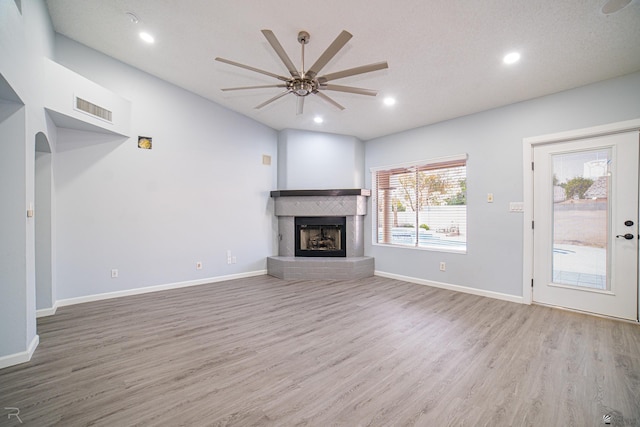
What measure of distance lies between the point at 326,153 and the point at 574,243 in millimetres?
4091

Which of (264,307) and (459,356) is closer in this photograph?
(459,356)

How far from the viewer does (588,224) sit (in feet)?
10.4

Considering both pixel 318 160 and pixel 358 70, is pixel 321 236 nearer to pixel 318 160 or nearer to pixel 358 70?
pixel 318 160

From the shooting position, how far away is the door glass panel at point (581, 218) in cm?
310

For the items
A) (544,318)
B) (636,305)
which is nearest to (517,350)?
(544,318)

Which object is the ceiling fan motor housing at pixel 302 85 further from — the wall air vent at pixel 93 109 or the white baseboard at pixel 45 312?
the white baseboard at pixel 45 312

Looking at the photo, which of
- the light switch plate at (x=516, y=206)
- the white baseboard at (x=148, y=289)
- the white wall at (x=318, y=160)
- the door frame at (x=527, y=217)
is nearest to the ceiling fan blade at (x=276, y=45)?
the white wall at (x=318, y=160)

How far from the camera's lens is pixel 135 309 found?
3312 mm

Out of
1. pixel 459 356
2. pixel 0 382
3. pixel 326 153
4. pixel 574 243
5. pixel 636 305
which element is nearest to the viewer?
pixel 0 382

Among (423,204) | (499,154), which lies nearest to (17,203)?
(423,204)

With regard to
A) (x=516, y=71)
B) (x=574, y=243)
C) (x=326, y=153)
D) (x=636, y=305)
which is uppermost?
(x=516, y=71)

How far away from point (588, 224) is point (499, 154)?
1350 millimetres

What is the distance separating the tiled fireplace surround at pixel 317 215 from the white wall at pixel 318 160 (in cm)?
28

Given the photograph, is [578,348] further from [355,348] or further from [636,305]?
[355,348]
